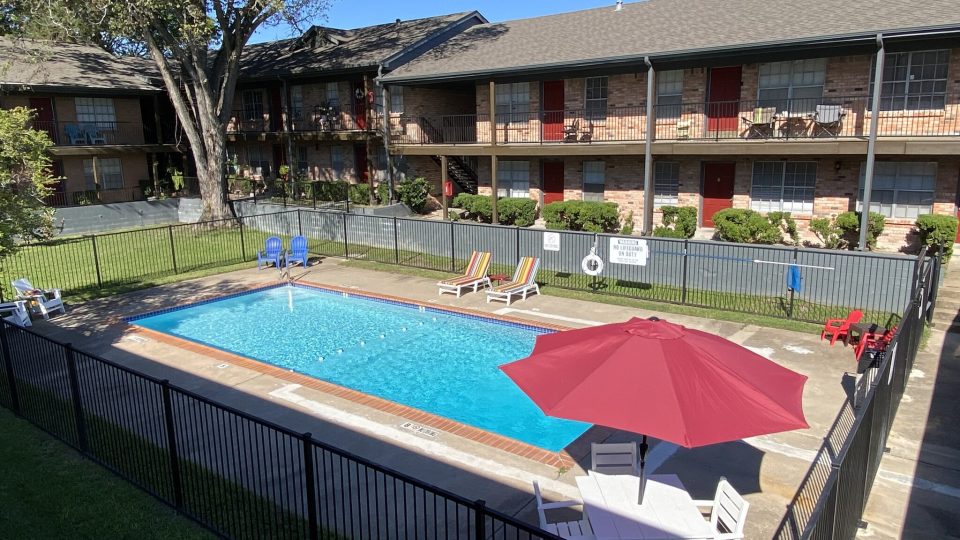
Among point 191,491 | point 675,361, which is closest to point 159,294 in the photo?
point 191,491

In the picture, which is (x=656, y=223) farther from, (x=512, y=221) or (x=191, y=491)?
(x=191, y=491)

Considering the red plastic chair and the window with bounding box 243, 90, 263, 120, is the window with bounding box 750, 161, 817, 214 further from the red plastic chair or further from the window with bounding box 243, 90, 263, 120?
the window with bounding box 243, 90, 263, 120

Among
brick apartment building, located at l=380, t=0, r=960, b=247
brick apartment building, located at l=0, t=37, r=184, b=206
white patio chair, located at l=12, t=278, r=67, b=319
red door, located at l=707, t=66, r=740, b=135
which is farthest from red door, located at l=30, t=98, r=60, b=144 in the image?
red door, located at l=707, t=66, r=740, b=135

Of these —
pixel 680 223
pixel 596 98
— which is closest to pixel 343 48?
pixel 596 98

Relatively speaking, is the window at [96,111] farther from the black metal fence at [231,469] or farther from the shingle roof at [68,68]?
the black metal fence at [231,469]

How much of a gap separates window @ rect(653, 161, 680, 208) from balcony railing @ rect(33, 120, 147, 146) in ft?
81.1

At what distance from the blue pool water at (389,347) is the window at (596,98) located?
11565 mm

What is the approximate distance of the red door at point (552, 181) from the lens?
25078 mm

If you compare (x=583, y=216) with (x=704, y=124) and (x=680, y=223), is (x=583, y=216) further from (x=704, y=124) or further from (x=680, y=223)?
(x=704, y=124)

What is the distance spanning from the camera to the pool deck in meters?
7.40

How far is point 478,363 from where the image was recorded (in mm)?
12680

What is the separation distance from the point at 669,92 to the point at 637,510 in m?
18.5

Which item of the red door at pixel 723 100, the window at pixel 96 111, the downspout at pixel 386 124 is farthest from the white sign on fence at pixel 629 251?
the window at pixel 96 111

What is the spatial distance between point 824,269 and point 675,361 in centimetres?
1016
